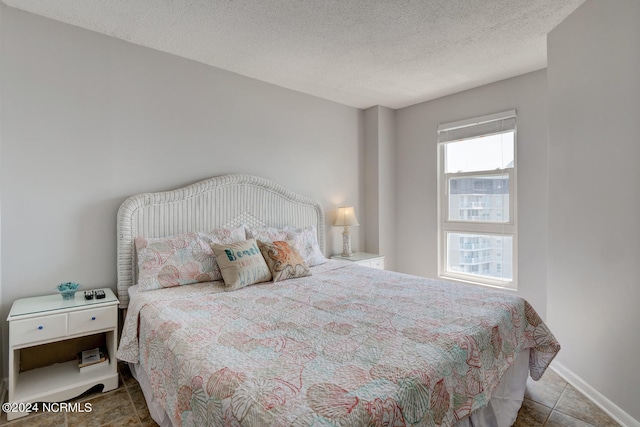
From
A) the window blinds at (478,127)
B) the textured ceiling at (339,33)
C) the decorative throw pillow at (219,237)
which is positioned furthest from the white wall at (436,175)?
the decorative throw pillow at (219,237)

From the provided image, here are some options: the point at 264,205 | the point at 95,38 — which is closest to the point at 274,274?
the point at 264,205

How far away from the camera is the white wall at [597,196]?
1916 mm

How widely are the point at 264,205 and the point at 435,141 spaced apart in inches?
86.7

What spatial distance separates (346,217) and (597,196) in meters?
2.30

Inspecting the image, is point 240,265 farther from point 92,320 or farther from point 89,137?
point 89,137

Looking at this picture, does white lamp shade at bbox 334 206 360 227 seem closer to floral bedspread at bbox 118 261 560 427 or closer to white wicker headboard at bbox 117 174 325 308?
white wicker headboard at bbox 117 174 325 308

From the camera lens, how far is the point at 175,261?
2.44 metres

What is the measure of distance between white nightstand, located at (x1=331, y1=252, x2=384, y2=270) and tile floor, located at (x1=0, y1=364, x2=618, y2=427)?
73.8 inches

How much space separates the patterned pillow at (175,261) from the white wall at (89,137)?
1.23 feet

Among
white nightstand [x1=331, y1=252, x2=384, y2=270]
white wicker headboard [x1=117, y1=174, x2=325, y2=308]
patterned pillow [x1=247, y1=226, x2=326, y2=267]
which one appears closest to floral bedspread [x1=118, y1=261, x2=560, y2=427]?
white wicker headboard [x1=117, y1=174, x2=325, y2=308]

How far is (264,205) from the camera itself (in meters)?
3.33

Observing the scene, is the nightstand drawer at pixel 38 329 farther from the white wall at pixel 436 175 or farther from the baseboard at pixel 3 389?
the white wall at pixel 436 175

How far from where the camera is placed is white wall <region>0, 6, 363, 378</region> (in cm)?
220

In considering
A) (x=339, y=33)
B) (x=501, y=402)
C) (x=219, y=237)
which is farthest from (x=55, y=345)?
(x=339, y=33)
